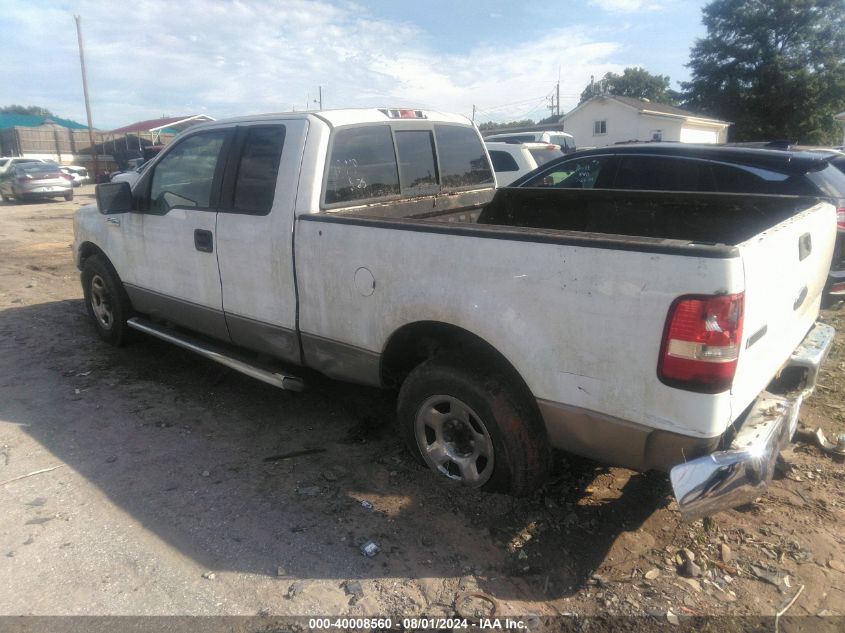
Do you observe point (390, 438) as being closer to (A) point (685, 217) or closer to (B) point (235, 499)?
(B) point (235, 499)

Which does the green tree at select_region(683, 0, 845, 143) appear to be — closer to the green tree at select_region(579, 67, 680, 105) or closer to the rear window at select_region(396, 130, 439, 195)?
the green tree at select_region(579, 67, 680, 105)

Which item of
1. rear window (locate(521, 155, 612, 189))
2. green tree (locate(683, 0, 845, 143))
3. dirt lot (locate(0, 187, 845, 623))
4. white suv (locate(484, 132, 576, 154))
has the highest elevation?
green tree (locate(683, 0, 845, 143))

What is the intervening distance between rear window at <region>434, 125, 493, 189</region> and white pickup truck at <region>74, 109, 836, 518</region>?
2 cm

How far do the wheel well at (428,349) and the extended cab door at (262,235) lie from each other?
0.71m

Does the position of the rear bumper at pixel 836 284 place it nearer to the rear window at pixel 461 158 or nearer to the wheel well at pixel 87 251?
the rear window at pixel 461 158

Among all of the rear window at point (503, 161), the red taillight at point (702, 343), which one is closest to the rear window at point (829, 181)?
the red taillight at point (702, 343)

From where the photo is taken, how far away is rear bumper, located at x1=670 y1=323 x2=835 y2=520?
223 cm

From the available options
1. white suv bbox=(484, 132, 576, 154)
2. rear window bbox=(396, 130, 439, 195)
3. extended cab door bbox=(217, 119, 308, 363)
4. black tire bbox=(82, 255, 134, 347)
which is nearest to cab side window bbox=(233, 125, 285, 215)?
extended cab door bbox=(217, 119, 308, 363)

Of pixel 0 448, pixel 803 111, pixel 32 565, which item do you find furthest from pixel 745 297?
pixel 803 111

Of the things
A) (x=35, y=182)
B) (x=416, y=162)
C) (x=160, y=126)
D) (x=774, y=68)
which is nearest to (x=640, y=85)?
(x=774, y=68)

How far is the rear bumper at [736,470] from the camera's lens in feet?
7.30

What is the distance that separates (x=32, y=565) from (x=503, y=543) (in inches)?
85.6

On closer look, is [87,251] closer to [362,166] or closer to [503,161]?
[362,166]

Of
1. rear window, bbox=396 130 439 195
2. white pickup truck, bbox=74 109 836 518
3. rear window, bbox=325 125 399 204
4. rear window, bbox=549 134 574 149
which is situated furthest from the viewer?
rear window, bbox=549 134 574 149
